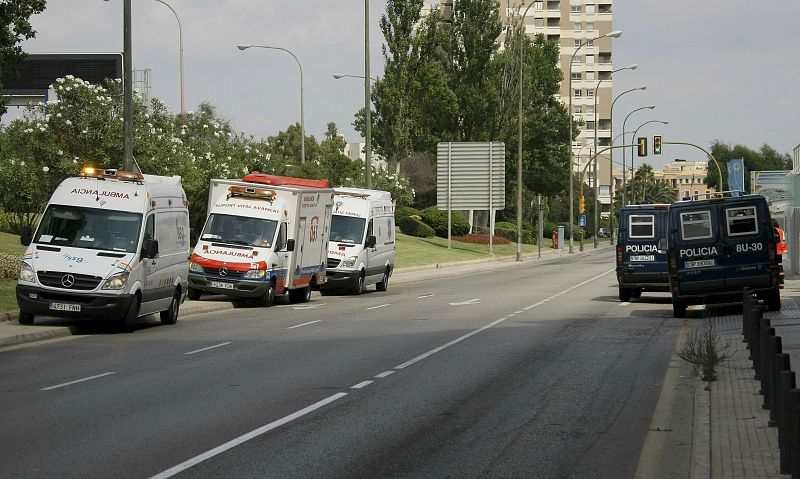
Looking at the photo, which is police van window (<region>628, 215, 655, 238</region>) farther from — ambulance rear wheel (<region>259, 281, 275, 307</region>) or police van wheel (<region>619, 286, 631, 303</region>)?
→ ambulance rear wheel (<region>259, 281, 275, 307</region>)

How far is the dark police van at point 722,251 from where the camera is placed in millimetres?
24781

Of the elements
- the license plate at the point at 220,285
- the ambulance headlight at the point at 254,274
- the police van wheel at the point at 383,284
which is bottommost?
the police van wheel at the point at 383,284

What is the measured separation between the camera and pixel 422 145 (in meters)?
90.1

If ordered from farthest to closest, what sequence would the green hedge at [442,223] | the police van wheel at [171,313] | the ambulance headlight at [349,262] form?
1. the green hedge at [442,223]
2. the ambulance headlight at [349,262]
3. the police van wheel at [171,313]

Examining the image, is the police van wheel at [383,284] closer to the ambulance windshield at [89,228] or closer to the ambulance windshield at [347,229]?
the ambulance windshield at [347,229]

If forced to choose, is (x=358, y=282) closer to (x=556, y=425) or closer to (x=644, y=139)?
(x=556, y=425)

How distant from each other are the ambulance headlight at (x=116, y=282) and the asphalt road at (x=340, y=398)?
862 millimetres

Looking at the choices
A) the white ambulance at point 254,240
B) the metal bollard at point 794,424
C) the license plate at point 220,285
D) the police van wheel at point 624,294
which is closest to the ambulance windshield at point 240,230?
the white ambulance at point 254,240

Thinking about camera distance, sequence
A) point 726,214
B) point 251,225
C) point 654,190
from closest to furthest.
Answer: point 726,214
point 251,225
point 654,190

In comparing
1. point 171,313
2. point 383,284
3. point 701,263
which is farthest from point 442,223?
point 171,313

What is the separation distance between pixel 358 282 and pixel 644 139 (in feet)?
128

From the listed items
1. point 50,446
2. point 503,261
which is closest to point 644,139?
point 503,261

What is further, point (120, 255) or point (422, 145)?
point (422, 145)

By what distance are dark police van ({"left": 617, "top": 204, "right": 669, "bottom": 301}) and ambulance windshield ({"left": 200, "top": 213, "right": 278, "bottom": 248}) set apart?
8511 mm
